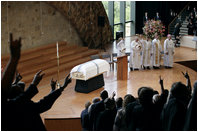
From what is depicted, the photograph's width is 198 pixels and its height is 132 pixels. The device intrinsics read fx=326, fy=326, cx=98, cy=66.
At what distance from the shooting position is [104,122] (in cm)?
457

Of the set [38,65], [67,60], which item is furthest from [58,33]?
[38,65]

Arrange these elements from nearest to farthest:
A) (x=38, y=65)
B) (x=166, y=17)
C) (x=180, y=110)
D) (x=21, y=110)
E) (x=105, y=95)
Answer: (x=21, y=110)
(x=180, y=110)
(x=105, y=95)
(x=38, y=65)
(x=166, y=17)

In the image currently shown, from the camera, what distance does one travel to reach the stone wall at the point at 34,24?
1261cm

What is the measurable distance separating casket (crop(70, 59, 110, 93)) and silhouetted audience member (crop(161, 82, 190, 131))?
5475 millimetres

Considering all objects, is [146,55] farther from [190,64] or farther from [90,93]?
[90,93]

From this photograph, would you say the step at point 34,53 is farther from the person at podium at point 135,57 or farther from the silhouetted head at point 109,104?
the silhouetted head at point 109,104

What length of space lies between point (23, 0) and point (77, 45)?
163 inches

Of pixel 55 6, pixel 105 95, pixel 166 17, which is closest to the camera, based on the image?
pixel 105 95

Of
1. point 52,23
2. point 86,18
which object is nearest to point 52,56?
point 52,23

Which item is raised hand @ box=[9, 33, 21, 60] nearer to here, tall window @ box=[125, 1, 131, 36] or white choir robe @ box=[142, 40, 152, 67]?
white choir robe @ box=[142, 40, 152, 67]

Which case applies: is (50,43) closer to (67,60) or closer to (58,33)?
(58,33)

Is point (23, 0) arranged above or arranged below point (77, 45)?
above

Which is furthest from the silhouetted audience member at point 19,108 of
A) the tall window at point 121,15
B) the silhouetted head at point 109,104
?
the tall window at point 121,15

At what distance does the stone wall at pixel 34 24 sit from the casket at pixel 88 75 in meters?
4.22
